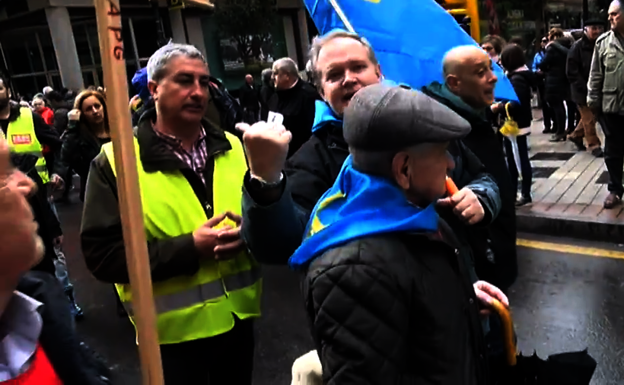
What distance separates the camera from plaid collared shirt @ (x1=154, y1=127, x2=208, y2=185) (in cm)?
233

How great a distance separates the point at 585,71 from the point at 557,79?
145 cm

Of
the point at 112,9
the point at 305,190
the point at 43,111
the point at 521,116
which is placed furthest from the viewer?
the point at 43,111

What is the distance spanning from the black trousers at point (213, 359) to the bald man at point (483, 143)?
0.99 meters

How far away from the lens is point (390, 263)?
1451 millimetres

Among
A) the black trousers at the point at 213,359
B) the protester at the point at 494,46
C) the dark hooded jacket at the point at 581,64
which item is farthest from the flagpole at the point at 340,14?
the dark hooded jacket at the point at 581,64

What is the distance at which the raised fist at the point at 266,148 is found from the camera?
1.64m

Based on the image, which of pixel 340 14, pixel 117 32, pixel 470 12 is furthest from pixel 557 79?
pixel 117 32

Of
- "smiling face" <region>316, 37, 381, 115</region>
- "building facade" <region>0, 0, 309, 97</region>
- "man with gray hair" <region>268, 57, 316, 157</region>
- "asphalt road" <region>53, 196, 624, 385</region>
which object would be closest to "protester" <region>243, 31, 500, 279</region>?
"smiling face" <region>316, 37, 381, 115</region>

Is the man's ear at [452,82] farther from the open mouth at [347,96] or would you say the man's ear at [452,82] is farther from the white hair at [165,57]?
the white hair at [165,57]

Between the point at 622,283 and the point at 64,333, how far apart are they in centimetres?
433

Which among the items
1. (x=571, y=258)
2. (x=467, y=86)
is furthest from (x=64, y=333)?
(x=571, y=258)

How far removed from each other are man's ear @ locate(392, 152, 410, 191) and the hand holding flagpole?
633mm

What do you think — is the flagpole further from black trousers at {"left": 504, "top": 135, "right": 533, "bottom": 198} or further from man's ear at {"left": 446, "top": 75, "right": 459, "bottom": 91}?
black trousers at {"left": 504, "top": 135, "right": 533, "bottom": 198}

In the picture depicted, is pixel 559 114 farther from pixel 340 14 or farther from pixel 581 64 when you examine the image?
pixel 340 14
